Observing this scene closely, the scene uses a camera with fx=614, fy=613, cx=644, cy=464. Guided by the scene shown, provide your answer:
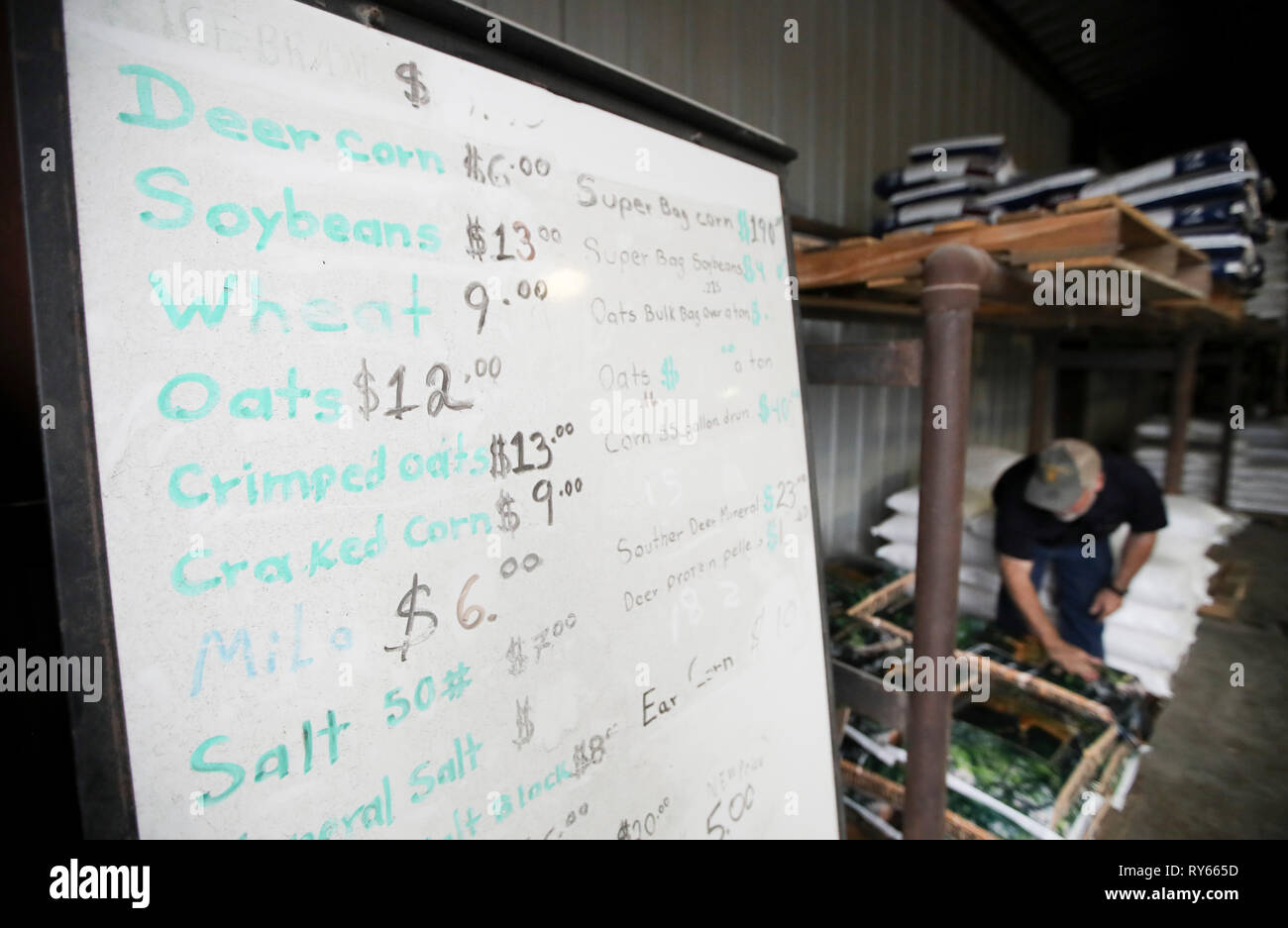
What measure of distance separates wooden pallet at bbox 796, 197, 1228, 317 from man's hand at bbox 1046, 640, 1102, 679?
4.60 feet

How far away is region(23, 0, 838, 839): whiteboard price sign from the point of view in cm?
62

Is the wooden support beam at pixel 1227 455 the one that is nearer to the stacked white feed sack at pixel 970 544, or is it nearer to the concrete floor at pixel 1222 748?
the concrete floor at pixel 1222 748

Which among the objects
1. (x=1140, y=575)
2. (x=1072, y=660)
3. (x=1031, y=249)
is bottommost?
(x=1072, y=660)

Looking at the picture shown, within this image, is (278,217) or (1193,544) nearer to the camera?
(278,217)

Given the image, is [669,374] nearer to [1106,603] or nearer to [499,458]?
[499,458]

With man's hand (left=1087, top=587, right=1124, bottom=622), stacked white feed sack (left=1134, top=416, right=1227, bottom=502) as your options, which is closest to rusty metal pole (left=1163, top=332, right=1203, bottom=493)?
stacked white feed sack (left=1134, top=416, right=1227, bottom=502)

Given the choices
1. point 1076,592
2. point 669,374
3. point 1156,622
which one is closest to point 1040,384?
point 1076,592

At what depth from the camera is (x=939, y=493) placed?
Result: 150cm

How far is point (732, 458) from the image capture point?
1191 millimetres

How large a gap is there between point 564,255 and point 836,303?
5.96ft

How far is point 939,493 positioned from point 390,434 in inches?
50.6

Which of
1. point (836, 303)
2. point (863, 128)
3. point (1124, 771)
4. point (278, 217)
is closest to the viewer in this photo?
point (278, 217)
